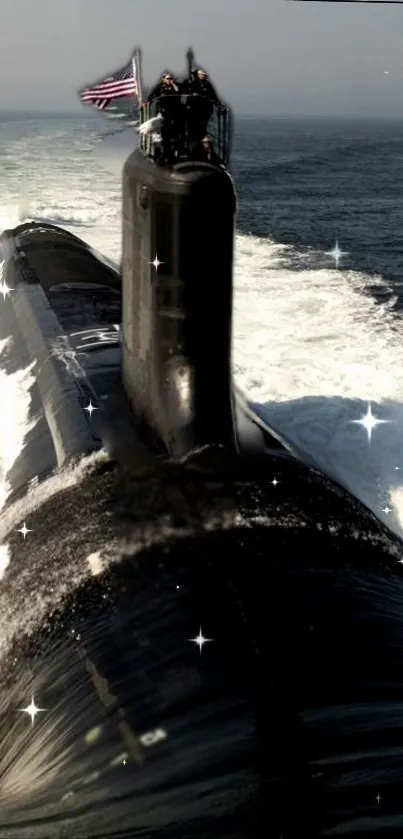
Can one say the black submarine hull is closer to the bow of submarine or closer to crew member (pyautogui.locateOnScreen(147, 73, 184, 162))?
the bow of submarine

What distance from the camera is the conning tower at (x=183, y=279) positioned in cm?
564

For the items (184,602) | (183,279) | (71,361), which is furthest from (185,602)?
(71,361)

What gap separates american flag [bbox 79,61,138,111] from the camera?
7.55 metres

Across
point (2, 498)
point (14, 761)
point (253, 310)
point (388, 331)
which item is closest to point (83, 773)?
point (14, 761)

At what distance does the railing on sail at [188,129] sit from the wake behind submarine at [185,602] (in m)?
0.03

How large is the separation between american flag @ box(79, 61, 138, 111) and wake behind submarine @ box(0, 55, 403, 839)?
1.35 m

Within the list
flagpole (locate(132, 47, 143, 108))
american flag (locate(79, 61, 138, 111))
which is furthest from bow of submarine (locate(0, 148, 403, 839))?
american flag (locate(79, 61, 138, 111))

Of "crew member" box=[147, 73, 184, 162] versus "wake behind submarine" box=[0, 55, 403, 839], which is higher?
"crew member" box=[147, 73, 184, 162]

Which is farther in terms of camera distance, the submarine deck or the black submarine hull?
the submarine deck

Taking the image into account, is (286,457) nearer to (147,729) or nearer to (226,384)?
(226,384)

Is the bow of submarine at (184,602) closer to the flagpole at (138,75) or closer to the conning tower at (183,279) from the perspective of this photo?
the conning tower at (183,279)

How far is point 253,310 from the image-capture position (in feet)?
53.0

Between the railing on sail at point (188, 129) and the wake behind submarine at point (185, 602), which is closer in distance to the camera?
the wake behind submarine at point (185, 602)

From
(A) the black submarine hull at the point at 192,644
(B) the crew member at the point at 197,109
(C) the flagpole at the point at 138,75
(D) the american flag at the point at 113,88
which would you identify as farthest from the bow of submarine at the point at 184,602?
(D) the american flag at the point at 113,88
